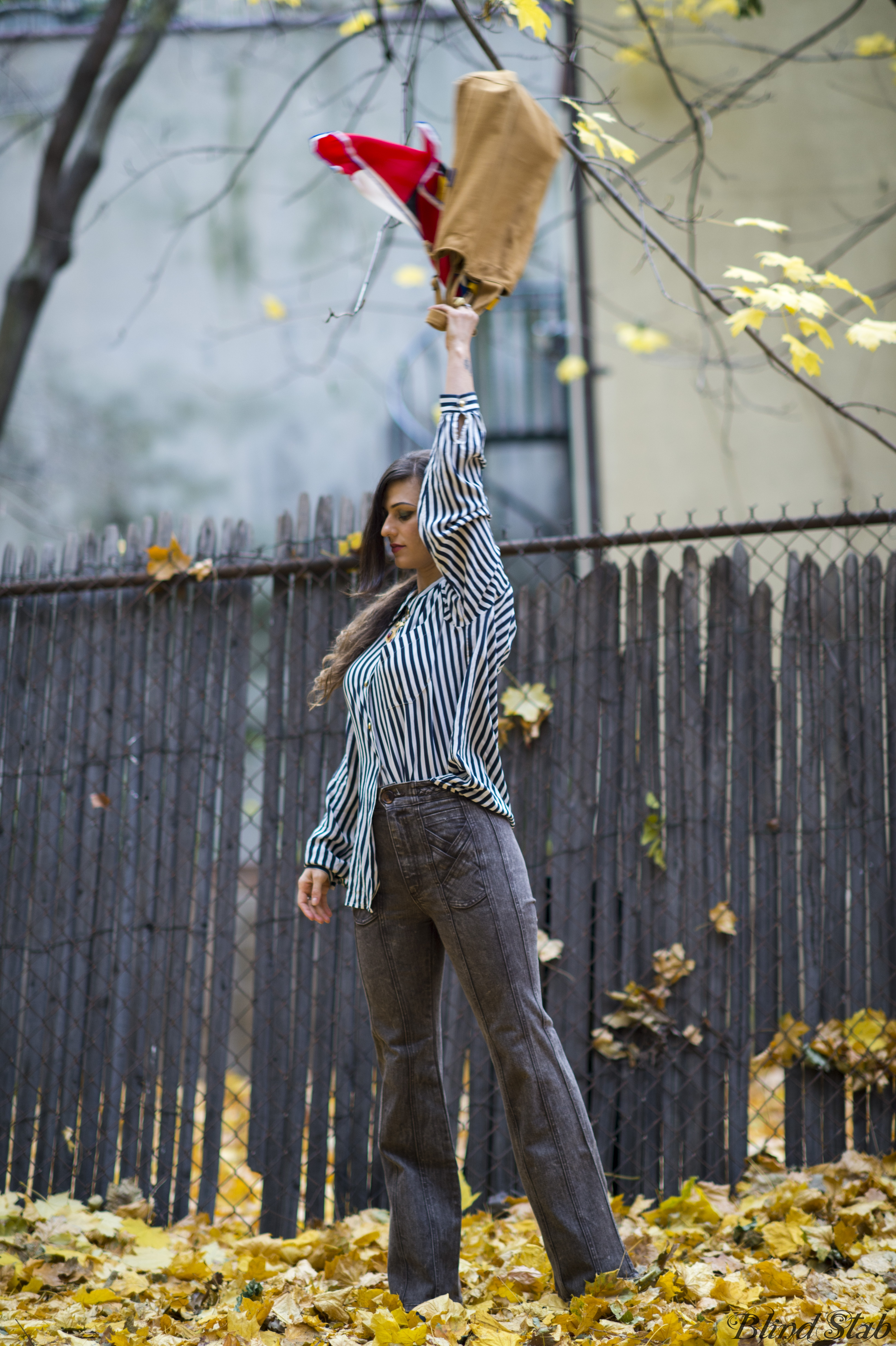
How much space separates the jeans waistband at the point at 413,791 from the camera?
7.14 feet

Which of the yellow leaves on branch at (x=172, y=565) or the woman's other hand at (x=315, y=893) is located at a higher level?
the yellow leaves on branch at (x=172, y=565)

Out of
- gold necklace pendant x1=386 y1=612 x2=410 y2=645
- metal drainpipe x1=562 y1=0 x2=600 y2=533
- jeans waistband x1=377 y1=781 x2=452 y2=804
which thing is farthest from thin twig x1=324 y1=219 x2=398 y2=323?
metal drainpipe x1=562 y1=0 x2=600 y2=533

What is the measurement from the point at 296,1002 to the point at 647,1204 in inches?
48.4

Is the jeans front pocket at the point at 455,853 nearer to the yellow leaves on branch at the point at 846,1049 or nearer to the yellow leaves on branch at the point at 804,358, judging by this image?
the yellow leaves on branch at the point at 846,1049

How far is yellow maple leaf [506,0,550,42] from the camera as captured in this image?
285cm

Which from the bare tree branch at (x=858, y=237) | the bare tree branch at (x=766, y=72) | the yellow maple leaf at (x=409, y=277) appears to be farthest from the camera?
the yellow maple leaf at (x=409, y=277)

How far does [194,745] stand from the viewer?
11.4 ft

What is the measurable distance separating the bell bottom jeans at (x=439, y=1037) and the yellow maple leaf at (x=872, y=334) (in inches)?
79.0

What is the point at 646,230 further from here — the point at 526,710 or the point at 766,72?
the point at 766,72

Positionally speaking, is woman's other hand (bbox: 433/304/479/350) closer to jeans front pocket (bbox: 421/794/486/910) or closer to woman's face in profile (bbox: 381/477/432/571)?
woman's face in profile (bbox: 381/477/432/571)

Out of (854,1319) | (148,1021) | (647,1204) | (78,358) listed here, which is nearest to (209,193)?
(78,358)

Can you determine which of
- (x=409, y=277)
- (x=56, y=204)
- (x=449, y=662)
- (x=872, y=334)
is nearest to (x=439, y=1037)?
(x=449, y=662)

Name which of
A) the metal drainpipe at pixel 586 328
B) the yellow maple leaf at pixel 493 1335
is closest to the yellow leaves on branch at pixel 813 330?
the metal drainpipe at pixel 586 328

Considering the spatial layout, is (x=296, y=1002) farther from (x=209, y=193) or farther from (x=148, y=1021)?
(x=209, y=193)
